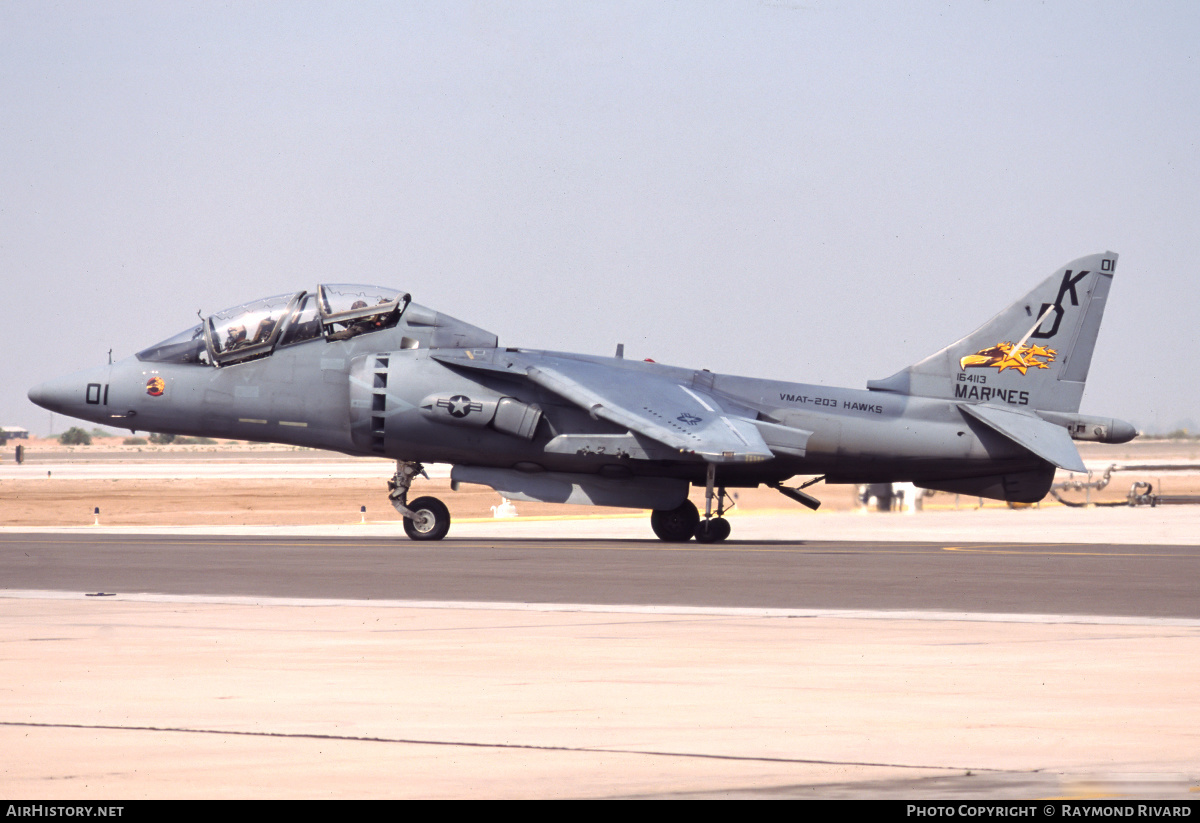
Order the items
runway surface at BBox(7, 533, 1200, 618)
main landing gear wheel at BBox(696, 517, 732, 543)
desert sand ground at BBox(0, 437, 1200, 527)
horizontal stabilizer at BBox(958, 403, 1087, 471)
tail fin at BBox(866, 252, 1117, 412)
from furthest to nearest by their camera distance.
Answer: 1. desert sand ground at BBox(0, 437, 1200, 527)
2. tail fin at BBox(866, 252, 1117, 412)
3. main landing gear wheel at BBox(696, 517, 732, 543)
4. horizontal stabilizer at BBox(958, 403, 1087, 471)
5. runway surface at BBox(7, 533, 1200, 618)

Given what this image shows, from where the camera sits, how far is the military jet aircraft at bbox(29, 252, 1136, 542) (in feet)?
78.8

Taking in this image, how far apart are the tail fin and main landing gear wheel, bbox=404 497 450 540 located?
→ 845 centimetres

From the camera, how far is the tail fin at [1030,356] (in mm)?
25953

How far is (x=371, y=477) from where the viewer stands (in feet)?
250

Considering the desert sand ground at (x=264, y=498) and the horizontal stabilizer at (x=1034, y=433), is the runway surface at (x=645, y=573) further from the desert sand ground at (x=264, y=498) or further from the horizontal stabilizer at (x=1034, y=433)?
the desert sand ground at (x=264, y=498)

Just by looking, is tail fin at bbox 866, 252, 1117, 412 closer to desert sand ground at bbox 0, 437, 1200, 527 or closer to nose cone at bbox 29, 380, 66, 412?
desert sand ground at bbox 0, 437, 1200, 527

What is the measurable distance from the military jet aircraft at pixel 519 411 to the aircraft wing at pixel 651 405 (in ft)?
A: 0.15

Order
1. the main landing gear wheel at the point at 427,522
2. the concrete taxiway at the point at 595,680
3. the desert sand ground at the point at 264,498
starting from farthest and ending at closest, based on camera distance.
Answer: the desert sand ground at the point at 264,498 < the main landing gear wheel at the point at 427,522 < the concrete taxiway at the point at 595,680

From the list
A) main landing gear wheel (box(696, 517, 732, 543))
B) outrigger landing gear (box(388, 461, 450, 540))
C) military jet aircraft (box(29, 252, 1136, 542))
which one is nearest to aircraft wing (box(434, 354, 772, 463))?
military jet aircraft (box(29, 252, 1136, 542))

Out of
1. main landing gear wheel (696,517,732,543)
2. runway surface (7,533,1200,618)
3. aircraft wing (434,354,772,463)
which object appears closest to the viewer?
runway surface (7,533,1200,618)

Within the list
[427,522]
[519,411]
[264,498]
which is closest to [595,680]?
[519,411]

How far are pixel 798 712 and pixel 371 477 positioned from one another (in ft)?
230

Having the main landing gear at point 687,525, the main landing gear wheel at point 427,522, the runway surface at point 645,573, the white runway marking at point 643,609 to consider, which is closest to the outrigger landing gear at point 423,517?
the main landing gear wheel at point 427,522
